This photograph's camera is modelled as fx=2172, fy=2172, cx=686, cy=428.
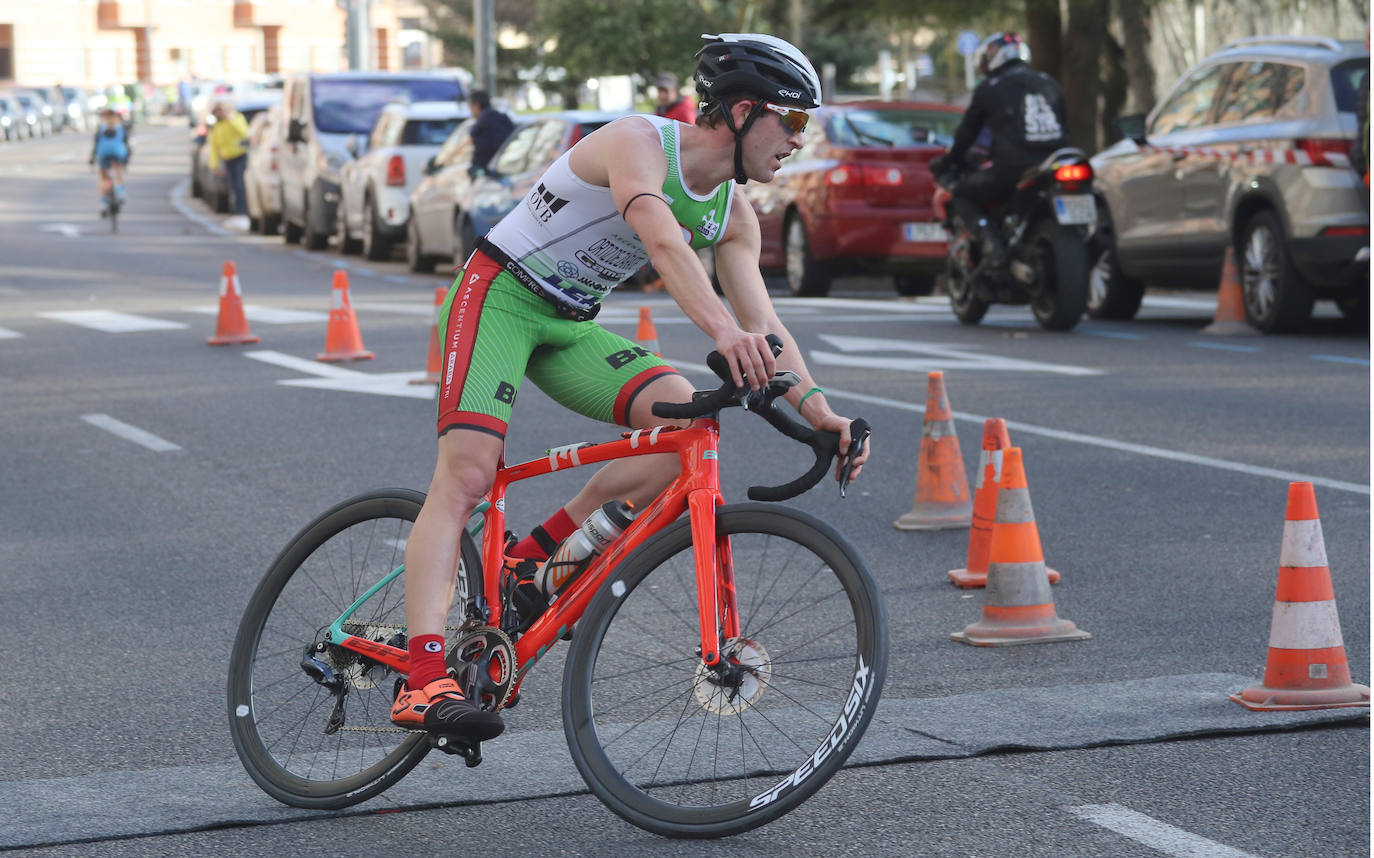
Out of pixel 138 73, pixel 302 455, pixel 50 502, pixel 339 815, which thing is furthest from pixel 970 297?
pixel 138 73

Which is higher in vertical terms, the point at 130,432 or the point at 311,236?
the point at 311,236

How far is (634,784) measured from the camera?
431 cm

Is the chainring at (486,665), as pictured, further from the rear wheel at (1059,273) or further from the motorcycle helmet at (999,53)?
the motorcycle helmet at (999,53)

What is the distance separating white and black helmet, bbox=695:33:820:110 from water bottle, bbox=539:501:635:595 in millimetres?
871

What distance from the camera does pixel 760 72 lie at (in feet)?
14.3

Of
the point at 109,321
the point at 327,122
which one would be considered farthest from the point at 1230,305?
the point at 327,122

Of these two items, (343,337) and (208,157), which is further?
(208,157)

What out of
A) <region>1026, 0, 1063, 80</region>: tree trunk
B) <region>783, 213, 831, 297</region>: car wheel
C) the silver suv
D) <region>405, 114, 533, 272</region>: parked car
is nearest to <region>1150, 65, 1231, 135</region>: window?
the silver suv

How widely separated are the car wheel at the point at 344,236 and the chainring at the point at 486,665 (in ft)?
72.3

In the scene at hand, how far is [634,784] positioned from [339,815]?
0.72m

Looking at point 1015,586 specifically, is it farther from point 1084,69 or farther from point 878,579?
point 1084,69

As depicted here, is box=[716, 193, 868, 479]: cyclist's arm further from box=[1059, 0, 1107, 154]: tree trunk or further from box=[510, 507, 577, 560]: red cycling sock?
box=[1059, 0, 1107, 154]: tree trunk

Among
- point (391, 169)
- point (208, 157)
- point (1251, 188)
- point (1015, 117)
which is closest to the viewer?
point (1251, 188)

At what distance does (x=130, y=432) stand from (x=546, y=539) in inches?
265
